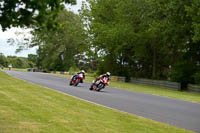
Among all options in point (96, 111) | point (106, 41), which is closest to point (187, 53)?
point (106, 41)

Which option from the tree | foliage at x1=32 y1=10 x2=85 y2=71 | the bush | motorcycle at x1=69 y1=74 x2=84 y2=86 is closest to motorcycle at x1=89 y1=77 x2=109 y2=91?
motorcycle at x1=69 y1=74 x2=84 y2=86

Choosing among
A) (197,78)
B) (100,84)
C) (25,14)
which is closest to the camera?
(25,14)

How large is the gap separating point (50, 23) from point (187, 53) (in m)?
32.4

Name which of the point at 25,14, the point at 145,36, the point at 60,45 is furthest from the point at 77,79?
the point at 60,45

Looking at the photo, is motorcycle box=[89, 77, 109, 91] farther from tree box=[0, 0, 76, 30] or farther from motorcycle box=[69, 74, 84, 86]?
tree box=[0, 0, 76, 30]

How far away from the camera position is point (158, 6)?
1380 inches

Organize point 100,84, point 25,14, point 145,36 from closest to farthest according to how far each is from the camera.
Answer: point 25,14, point 100,84, point 145,36

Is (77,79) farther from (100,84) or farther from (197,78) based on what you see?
(197,78)

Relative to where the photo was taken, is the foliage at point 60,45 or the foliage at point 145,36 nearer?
the foliage at point 145,36

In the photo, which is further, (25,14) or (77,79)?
(77,79)

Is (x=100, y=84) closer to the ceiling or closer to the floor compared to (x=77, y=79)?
closer to the floor

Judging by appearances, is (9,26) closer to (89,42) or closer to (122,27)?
(122,27)

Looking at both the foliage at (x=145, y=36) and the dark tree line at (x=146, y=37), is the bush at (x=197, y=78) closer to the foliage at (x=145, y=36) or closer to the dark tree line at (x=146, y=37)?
the dark tree line at (x=146, y=37)

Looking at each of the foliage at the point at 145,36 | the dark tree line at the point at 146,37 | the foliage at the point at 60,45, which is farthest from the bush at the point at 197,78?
the foliage at the point at 60,45
